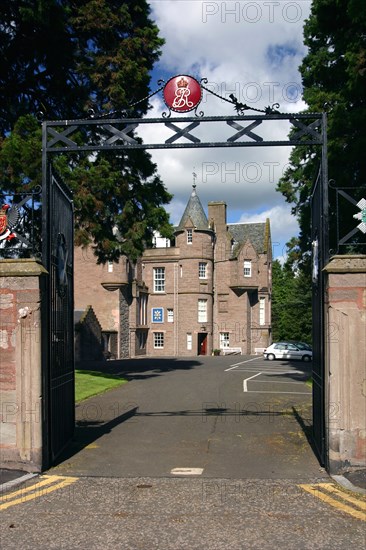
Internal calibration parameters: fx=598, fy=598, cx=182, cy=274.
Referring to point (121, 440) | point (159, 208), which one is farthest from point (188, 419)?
point (159, 208)

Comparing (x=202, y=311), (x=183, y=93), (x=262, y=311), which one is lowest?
(x=262, y=311)

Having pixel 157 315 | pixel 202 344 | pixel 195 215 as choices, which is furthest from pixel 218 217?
pixel 202 344

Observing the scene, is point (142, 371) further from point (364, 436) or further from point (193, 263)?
point (193, 263)

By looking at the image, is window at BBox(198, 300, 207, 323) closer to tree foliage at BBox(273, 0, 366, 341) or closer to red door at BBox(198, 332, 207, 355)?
red door at BBox(198, 332, 207, 355)

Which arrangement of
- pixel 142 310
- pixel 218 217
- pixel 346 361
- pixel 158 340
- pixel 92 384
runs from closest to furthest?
pixel 346 361 → pixel 92 384 → pixel 142 310 → pixel 158 340 → pixel 218 217

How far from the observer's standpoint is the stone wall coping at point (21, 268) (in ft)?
28.5

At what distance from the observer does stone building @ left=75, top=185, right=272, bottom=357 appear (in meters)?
60.8

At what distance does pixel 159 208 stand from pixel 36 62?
732 centimetres

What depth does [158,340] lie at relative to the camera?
2405 inches

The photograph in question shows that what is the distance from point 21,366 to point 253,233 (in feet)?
200

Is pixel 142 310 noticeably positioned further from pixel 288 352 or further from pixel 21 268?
pixel 21 268

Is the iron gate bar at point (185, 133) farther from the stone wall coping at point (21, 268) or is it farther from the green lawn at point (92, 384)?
the green lawn at point (92, 384)

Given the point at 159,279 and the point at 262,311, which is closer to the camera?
the point at 159,279

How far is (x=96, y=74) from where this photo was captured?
2252cm
